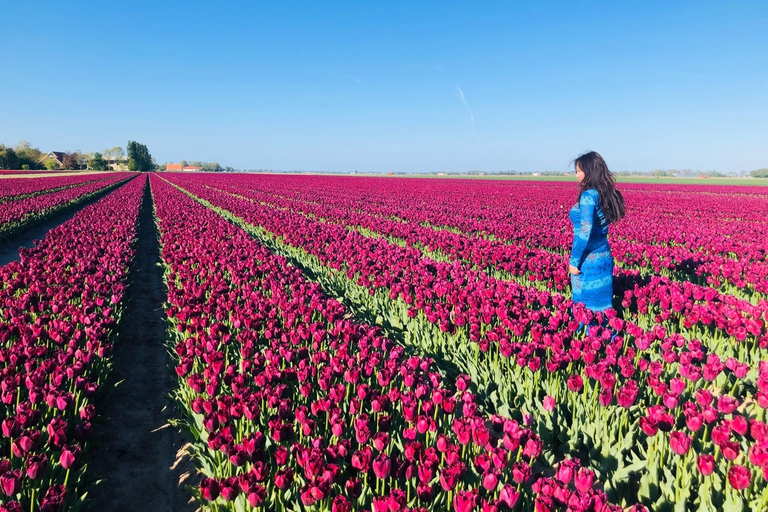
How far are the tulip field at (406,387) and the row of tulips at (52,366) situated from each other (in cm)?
2

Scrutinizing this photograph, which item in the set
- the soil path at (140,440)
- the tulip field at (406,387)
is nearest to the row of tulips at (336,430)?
the tulip field at (406,387)

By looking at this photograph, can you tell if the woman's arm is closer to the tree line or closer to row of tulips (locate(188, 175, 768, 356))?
row of tulips (locate(188, 175, 768, 356))

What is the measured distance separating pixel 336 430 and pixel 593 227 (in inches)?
156

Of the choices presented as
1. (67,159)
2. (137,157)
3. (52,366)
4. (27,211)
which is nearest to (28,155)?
(67,159)

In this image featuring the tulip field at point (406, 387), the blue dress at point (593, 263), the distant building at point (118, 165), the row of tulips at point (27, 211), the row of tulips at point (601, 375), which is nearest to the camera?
the tulip field at point (406, 387)

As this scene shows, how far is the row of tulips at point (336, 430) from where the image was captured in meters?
2.13

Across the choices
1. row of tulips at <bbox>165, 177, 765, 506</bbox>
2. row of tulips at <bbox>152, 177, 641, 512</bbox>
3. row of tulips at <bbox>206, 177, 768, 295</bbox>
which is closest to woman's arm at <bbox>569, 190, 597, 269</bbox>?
row of tulips at <bbox>165, 177, 765, 506</bbox>

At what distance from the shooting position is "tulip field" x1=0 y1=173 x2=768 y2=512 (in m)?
2.30

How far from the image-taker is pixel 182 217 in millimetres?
13852

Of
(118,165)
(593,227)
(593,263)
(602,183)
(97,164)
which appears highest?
(118,165)

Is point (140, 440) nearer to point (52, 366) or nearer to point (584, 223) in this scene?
point (52, 366)

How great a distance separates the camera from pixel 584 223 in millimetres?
5078

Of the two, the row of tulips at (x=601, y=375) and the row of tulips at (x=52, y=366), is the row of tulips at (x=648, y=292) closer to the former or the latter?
the row of tulips at (x=601, y=375)

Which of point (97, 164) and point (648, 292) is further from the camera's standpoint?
point (97, 164)
